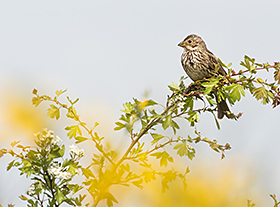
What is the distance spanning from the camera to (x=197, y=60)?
17.9 feet

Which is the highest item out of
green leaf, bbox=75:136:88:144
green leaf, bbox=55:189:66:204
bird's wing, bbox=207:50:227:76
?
bird's wing, bbox=207:50:227:76

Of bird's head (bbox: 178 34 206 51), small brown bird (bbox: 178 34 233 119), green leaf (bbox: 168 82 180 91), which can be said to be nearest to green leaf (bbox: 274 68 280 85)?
green leaf (bbox: 168 82 180 91)

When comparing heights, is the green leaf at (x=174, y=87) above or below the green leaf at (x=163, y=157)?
above

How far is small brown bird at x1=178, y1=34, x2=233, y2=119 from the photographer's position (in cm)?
534

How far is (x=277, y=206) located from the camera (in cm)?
184

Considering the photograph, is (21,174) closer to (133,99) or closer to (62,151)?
(62,151)

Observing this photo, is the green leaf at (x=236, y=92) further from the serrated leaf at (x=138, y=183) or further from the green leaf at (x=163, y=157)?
the serrated leaf at (x=138, y=183)

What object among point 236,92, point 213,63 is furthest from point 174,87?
point 213,63

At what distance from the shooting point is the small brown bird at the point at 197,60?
5340mm

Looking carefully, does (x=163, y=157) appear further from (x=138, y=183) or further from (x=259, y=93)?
(x=259, y=93)

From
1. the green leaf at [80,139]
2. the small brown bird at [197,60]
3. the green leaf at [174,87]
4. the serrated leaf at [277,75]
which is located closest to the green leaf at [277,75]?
the serrated leaf at [277,75]

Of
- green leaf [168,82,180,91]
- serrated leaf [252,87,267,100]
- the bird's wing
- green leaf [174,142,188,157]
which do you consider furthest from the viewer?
the bird's wing

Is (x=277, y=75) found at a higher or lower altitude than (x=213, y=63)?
lower

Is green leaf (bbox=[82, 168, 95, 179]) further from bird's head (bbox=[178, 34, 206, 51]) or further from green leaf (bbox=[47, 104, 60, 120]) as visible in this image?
bird's head (bbox=[178, 34, 206, 51])
